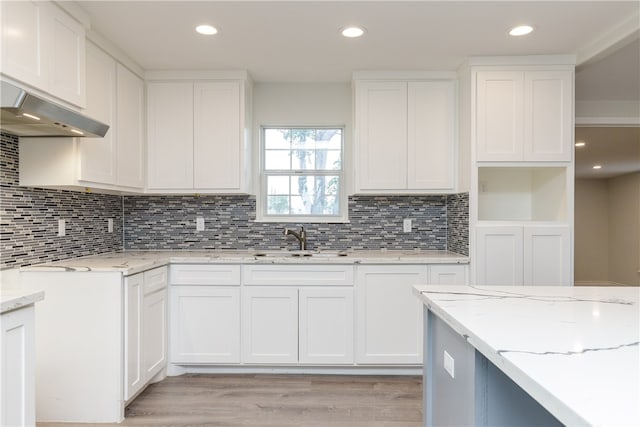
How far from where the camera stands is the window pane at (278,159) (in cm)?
360

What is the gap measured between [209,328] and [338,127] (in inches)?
78.3

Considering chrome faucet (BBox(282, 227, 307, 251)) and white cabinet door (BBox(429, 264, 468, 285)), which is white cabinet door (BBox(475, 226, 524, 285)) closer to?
white cabinet door (BBox(429, 264, 468, 285))

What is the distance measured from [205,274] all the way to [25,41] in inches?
68.4

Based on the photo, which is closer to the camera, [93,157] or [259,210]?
[93,157]

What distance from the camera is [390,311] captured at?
9.66 feet

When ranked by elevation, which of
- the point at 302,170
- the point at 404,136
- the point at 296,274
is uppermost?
the point at 404,136

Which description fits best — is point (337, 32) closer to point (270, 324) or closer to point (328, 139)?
point (328, 139)

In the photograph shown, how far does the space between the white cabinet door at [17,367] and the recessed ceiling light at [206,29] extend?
5.83 ft

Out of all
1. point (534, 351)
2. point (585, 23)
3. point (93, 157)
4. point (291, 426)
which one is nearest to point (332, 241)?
point (291, 426)

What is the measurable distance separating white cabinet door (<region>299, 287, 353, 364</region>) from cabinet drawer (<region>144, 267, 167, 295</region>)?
0.98m

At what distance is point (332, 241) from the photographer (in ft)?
11.5

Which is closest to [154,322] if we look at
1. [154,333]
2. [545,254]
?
[154,333]

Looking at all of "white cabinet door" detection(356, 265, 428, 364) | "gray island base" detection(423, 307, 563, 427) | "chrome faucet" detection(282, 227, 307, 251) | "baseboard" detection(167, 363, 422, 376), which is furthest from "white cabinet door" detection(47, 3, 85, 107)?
"gray island base" detection(423, 307, 563, 427)

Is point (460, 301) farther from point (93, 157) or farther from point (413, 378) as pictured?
point (93, 157)
